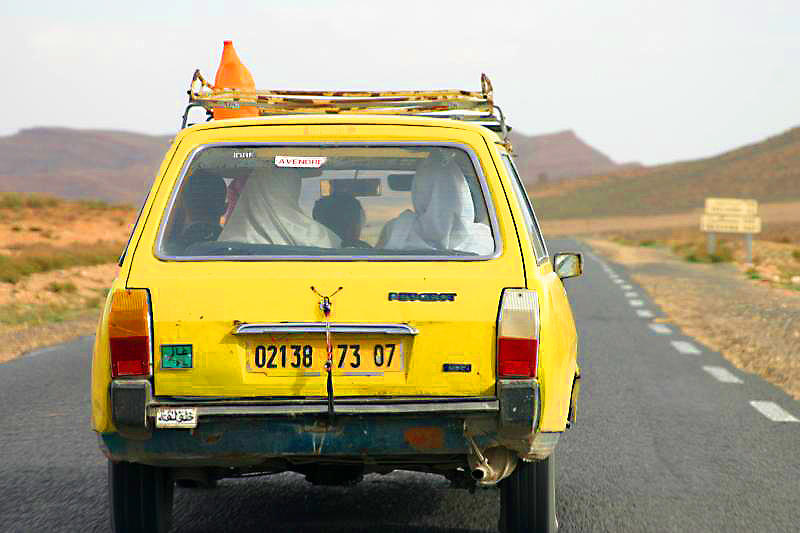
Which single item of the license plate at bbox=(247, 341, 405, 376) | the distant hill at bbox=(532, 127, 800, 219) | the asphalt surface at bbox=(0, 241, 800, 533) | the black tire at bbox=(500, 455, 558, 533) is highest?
the license plate at bbox=(247, 341, 405, 376)

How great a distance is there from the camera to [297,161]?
16.5 ft

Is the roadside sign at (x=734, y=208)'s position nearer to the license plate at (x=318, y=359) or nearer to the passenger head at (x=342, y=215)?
the passenger head at (x=342, y=215)

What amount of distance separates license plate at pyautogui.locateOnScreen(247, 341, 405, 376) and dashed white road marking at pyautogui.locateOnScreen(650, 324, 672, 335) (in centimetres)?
1126

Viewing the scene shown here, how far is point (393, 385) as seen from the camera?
14.6 ft

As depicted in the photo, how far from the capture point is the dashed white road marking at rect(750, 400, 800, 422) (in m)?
8.77

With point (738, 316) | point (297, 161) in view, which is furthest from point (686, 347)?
point (297, 161)

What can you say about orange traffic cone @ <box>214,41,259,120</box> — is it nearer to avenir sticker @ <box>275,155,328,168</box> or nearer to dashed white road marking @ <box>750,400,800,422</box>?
avenir sticker @ <box>275,155,328,168</box>

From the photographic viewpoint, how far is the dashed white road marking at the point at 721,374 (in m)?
10.9

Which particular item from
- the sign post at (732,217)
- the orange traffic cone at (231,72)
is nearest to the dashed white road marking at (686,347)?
the orange traffic cone at (231,72)

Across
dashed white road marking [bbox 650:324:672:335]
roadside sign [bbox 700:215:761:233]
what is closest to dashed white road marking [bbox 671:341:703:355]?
dashed white road marking [bbox 650:324:672:335]

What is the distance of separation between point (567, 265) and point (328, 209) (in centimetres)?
124

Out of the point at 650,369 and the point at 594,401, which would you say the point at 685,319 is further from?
the point at 594,401

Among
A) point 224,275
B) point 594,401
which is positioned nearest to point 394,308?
point 224,275

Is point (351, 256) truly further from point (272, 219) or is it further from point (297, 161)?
point (272, 219)
